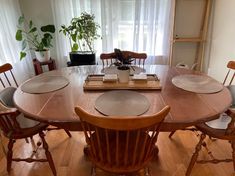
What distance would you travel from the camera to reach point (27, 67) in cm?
321

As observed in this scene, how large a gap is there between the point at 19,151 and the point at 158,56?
2.46 m

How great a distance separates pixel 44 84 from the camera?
1563 millimetres

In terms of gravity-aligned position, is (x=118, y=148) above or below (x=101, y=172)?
above

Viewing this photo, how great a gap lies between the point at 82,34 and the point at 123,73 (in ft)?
5.40

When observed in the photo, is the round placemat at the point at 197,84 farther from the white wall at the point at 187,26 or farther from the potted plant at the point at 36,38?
the potted plant at the point at 36,38

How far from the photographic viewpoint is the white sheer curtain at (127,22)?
3012 mm

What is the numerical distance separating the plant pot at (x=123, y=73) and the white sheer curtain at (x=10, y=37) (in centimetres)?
179

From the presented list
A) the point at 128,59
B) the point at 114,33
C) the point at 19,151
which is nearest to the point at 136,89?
the point at 128,59

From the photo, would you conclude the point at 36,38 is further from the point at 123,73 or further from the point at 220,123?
the point at 220,123

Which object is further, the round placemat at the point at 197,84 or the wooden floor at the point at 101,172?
the wooden floor at the point at 101,172

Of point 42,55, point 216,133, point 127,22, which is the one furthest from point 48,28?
point 216,133

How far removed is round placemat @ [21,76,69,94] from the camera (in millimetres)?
1457

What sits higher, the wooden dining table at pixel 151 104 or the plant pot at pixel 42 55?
the plant pot at pixel 42 55

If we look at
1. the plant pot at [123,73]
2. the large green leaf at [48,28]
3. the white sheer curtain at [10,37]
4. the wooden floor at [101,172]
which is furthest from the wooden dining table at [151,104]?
the large green leaf at [48,28]
